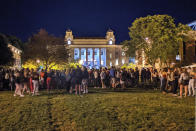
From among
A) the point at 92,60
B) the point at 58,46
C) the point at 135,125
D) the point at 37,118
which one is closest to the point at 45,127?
the point at 37,118

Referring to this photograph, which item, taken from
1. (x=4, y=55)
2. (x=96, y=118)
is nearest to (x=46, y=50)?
(x=4, y=55)

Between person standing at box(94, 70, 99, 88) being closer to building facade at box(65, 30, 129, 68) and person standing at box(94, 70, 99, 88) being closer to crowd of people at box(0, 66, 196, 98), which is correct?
crowd of people at box(0, 66, 196, 98)

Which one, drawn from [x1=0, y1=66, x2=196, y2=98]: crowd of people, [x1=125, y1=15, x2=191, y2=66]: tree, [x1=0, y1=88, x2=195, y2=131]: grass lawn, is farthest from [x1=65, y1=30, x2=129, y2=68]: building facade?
[x1=0, y1=88, x2=195, y2=131]: grass lawn

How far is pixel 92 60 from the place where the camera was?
340ft

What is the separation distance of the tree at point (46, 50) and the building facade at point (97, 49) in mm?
57245

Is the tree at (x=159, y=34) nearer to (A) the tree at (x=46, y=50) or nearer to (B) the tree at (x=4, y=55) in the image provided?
(A) the tree at (x=46, y=50)

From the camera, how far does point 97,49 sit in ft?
342

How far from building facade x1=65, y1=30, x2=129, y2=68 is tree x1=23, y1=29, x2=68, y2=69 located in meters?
57.2

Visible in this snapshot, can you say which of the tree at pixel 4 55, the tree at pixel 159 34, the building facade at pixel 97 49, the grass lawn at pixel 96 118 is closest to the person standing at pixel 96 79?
the grass lawn at pixel 96 118

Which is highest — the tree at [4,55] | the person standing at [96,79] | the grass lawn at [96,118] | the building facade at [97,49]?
the building facade at [97,49]

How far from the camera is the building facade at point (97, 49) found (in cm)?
10169

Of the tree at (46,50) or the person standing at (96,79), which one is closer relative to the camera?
the person standing at (96,79)

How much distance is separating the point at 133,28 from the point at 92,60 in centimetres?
7145

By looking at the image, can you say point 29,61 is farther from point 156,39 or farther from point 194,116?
point 194,116
